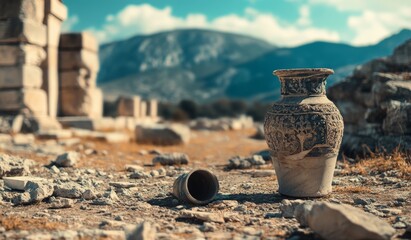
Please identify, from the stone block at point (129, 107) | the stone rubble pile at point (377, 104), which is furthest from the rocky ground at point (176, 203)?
the stone block at point (129, 107)

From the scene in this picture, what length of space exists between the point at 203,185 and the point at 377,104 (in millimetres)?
4790

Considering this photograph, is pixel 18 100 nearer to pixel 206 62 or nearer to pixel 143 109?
pixel 143 109

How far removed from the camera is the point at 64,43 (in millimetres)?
12539

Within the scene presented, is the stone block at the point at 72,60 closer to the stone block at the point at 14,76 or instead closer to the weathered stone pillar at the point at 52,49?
the weathered stone pillar at the point at 52,49

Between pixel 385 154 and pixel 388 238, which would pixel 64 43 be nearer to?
pixel 385 154

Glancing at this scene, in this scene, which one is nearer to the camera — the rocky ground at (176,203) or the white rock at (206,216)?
the rocky ground at (176,203)

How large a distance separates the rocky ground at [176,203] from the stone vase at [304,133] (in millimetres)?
220

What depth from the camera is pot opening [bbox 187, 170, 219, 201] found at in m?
4.76

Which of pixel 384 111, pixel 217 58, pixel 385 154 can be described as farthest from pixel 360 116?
pixel 217 58

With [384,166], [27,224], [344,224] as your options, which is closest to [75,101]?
[384,166]

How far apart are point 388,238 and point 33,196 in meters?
3.37

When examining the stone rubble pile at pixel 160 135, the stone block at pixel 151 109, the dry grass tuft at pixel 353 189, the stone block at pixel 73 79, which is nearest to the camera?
the dry grass tuft at pixel 353 189

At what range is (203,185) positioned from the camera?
4992 mm

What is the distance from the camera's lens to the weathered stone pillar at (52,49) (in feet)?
37.0
